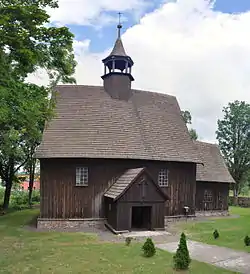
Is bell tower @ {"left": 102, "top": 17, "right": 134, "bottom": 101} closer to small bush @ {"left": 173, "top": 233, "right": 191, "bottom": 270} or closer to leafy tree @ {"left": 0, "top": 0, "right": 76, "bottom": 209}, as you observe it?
leafy tree @ {"left": 0, "top": 0, "right": 76, "bottom": 209}

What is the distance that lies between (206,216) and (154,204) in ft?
32.9

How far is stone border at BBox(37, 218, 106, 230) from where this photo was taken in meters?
20.0

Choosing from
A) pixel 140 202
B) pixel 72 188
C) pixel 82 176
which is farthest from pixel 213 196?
pixel 72 188

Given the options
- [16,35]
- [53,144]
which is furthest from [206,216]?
[16,35]

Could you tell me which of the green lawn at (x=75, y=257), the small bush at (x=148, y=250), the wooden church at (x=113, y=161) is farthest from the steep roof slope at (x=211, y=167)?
the small bush at (x=148, y=250)

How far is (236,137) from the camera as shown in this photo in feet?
142

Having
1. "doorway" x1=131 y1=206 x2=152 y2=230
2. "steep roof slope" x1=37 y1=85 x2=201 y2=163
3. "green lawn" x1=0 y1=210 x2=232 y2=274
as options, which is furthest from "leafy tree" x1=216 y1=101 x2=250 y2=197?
"green lawn" x1=0 y1=210 x2=232 y2=274

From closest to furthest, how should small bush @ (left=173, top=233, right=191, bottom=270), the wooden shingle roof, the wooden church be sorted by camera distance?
small bush @ (left=173, top=233, right=191, bottom=270) < the wooden shingle roof < the wooden church

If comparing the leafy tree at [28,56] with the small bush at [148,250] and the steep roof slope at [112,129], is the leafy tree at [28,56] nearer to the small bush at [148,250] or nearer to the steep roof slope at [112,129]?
the steep roof slope at [112,129]

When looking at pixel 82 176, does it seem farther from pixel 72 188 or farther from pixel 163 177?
pixel 163 177

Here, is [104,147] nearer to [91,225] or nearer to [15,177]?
[91,225]

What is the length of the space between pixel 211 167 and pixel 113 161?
41.4ft

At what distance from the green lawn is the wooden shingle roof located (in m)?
2.96

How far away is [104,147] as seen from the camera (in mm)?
20828
